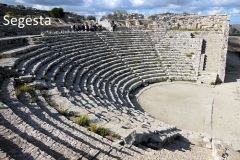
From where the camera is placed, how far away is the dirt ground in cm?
1205

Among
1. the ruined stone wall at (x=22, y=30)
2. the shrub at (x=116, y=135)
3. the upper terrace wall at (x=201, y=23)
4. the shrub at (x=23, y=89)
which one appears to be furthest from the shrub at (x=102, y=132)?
the upper terrace wall at (x=201, y=23)

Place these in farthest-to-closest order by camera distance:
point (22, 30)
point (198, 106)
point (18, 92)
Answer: point (22, 30) < point (198, 106) < point (18, 92)

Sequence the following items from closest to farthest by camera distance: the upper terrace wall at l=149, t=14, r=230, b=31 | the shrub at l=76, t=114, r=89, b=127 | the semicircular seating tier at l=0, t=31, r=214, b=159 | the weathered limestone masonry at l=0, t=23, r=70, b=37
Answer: the semicircular seating tier at l=0, t=31, r=214, b=159 < the shrub at l=76, t=114, r=89, b=127 < the weathered limestone masonry at l=0, t=23, r=70, b=37 < the upper terrace wall at l=149, t=14, r=230, b=31

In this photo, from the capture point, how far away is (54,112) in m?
7.86

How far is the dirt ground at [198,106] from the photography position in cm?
1205

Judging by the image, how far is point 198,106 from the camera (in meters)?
14.8

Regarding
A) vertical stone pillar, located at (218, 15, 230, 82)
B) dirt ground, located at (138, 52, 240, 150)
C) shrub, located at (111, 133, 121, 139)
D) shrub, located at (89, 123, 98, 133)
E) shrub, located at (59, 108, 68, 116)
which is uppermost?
vertical stone pillar, located at (218, 15, 230, 82)

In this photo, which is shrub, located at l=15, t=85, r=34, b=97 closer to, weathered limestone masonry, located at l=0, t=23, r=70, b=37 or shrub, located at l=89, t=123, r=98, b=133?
shrub, located at l=89, t=123, r=98, b=133

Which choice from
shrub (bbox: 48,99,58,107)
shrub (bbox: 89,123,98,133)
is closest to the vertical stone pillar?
shrub (bbox: 48,99,58,107)

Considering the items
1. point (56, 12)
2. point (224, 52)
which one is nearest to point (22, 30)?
point (56, 12)

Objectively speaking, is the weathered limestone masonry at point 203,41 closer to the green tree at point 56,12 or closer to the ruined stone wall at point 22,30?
the ruined stone wall at point 22,30

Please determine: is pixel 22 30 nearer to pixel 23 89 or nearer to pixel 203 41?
pixel 23 89

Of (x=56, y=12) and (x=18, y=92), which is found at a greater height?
(x=56, y=12)

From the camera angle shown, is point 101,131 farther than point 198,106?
No
